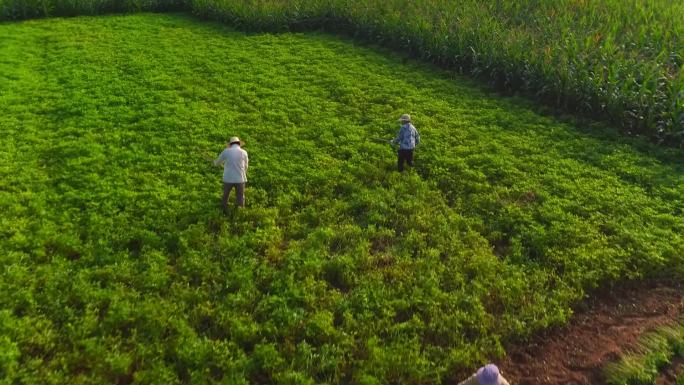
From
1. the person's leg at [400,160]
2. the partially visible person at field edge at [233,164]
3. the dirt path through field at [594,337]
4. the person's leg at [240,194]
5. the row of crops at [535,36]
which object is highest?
the row of crops at [535,36]

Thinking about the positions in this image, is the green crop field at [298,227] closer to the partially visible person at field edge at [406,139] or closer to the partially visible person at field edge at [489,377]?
the partially visible person at field edge at [406,139]

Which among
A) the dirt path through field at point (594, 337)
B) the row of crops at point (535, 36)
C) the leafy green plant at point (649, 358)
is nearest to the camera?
the leafy green plant at point (649, 358)

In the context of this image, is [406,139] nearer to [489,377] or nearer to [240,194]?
[240,194]

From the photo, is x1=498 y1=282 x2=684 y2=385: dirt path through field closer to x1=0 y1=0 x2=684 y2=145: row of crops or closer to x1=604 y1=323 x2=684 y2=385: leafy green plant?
x1=604 y1=323 x2=684 y2=385: leafy green plant

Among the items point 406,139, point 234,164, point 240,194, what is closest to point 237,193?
point 240,194

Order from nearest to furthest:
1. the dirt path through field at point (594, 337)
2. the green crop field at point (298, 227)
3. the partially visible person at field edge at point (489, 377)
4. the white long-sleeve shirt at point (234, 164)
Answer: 1. the partially visible person at field edge at point (489, 377)
2. the dirt path through field at point (594, 337)
3. the green crop field at point (298, 227)
4. the white long-sleeve shirt at point (234, 164)

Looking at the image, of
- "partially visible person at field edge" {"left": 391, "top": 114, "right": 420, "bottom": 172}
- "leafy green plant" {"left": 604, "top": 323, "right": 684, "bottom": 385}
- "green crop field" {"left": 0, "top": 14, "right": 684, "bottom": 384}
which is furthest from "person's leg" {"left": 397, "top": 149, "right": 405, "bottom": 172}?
"leafy green plant" {"left": 604, "top": 323, "right": 684, "bottom": 385}

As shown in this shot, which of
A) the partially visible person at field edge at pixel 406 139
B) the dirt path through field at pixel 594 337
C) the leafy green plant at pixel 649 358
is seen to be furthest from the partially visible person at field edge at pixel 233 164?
the leafy green plant at pixel 649 358
